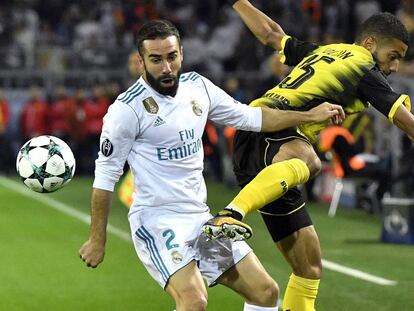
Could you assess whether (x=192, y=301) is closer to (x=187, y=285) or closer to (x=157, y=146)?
(x=187, y=285)

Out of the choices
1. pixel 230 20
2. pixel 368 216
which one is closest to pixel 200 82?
pixel 368 216

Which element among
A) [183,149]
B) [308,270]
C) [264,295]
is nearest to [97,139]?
[308,270]

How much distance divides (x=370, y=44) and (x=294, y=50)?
619 mm

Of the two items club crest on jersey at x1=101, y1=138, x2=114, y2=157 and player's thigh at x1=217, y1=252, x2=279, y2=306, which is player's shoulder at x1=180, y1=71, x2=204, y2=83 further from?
player's thigh at x1=217, y1=252, x2=279, y2=306

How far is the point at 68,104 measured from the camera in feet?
75.3

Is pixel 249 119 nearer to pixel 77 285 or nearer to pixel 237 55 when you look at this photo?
pixel 77 285

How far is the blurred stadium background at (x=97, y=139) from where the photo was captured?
10.1m

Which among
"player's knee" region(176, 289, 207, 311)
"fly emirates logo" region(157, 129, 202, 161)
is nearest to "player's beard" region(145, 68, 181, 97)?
"fly emirates logo" region(157, 129, 202, 161)

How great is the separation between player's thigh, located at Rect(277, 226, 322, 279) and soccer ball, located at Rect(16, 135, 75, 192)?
1505 mm

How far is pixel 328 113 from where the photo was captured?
22.5ft

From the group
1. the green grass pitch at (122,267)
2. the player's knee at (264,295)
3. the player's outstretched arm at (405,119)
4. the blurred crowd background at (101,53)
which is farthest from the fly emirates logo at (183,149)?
the blurred crowd background at (101,53)

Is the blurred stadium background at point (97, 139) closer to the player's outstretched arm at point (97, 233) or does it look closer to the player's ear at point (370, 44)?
the player's ear at point (370, 44)

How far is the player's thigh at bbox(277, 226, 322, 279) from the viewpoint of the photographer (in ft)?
23.6

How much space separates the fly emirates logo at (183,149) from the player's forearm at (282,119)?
569mm
